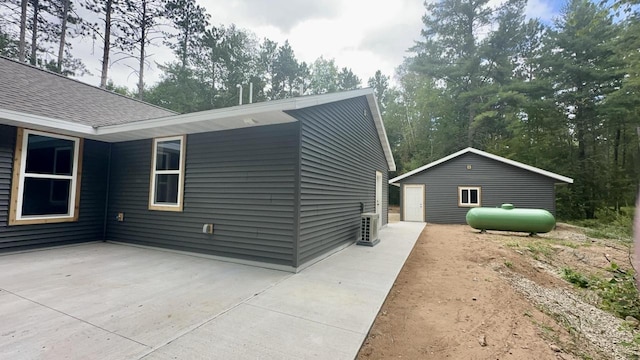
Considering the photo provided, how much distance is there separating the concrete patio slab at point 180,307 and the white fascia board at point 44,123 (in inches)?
88.0

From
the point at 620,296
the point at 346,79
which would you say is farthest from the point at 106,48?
the point at 620,296

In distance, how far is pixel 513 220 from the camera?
883 centimetres

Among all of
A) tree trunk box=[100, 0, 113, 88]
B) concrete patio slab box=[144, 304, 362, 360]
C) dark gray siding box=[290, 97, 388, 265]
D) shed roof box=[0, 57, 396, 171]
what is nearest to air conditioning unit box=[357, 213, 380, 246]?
dark gray siding box=[290, 97, 388, 265]

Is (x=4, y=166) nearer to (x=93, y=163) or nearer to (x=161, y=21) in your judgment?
(x=93, y=163)

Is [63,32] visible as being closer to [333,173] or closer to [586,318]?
[333,173]

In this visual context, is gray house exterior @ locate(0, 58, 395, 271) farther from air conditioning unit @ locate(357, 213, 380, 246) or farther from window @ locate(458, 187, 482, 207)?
window @ locate(458, 187, 482, 207)

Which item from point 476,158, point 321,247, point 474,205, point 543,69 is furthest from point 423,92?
point 321,247

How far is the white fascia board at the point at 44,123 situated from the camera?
13.4ft

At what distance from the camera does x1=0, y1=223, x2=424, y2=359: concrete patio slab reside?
2033mm

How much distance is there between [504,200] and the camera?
1178 cm

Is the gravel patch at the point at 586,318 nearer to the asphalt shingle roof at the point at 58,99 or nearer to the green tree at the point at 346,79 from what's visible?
the asphalt shingle roof at the point at 58,99

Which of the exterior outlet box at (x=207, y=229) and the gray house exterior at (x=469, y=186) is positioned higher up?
the gray house exterior at (x=469, y=186)

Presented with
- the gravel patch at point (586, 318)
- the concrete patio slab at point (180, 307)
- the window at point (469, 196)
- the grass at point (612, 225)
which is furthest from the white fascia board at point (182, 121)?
the grass at point (612, 225)

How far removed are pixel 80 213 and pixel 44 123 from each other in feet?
6.58
